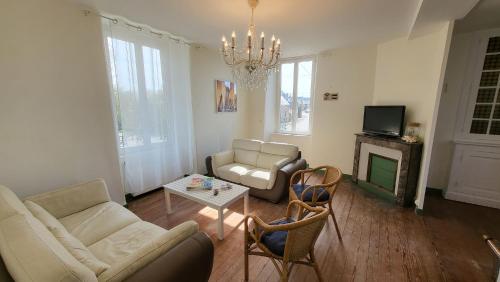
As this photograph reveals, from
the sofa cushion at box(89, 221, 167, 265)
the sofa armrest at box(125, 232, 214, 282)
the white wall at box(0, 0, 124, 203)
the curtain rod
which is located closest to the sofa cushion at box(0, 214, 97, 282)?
the sofa armrest at box(125, 232, 214, 282)

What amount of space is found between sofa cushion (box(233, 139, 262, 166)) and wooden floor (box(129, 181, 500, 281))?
79 cm

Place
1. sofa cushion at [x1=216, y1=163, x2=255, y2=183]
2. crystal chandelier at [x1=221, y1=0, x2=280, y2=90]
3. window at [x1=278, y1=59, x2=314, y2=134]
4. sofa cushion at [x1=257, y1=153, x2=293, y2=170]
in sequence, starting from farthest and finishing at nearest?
window at [x1=278, y1=59, x2=314, y2=134], sofa cushion at [x1=257, y1=153, x2=293, y2=170], sofa cushion at [x1=216, y1=163, x2=255, y2=183], crystal chandelier at [x1=221, y1=0, x2=280, y2=90]

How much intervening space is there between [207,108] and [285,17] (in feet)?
7.12

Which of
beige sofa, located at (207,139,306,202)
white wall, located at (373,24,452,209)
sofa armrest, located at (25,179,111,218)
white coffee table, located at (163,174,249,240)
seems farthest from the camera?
beige sofa, located at (207,139,306,202)

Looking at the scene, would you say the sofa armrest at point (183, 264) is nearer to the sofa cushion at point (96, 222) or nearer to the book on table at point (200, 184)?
the sofa cushion at point (96, 222)

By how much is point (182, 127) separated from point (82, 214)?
1.98 m

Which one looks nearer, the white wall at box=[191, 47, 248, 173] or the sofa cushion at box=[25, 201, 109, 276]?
the sofa cushion at box=[25, 201, 109, 276]

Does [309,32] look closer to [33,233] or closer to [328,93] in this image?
[328,93]

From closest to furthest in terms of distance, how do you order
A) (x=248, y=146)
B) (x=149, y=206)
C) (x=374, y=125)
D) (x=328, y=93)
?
1. (x=149, y=206)
2. (x=374, y=125)
3. (x=248, y=146)
4. (x=328, y=93)

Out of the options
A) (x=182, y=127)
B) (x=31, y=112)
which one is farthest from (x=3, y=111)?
(x=182, y=127)

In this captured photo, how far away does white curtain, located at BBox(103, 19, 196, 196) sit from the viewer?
2666 millimetres

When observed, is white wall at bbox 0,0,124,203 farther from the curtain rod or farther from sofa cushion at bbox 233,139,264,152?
sofa cushion at bbox 233,139,264,152

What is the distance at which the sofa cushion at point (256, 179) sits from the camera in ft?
9.67

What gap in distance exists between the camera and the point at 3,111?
1.82 m
